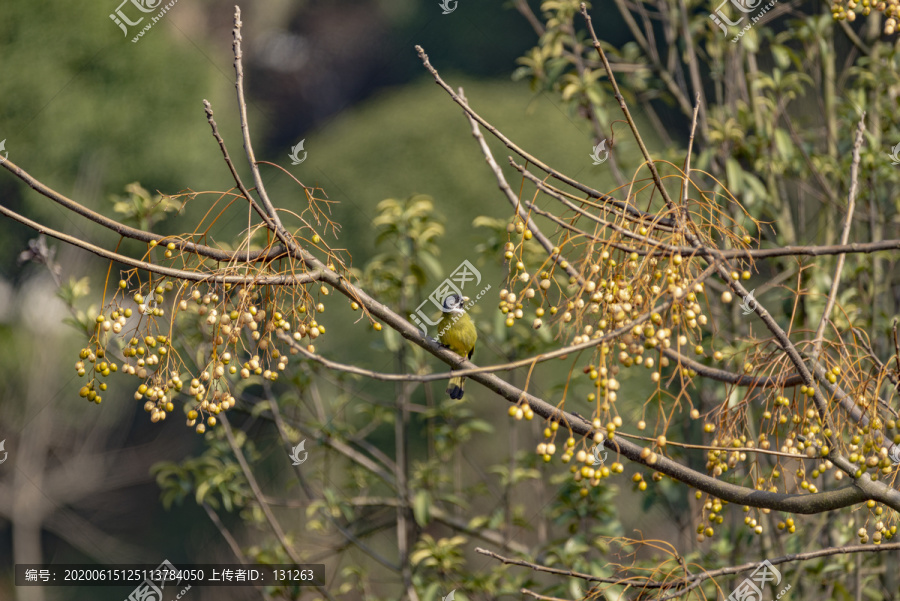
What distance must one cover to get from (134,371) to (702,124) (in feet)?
6.07

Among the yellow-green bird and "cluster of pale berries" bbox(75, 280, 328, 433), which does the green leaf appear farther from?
"cluster of pale berries" bbox(75, 280, 328, 433)

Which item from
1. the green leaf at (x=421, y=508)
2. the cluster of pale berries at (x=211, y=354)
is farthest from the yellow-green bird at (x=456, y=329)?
the cluster of pale berries at (x=211, y=354)

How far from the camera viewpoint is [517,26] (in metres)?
4.93

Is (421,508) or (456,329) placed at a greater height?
(456,329)

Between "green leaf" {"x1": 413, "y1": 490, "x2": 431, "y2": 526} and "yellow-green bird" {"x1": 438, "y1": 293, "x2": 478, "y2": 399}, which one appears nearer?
"yellow-green bird" {"x1": 438, "y1": 293, "x2": 478, "y2": 399}

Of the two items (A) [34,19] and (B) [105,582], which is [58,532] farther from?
(A) [34,19]

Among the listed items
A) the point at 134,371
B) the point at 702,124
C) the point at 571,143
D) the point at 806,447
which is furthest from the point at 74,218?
the point at 806,447

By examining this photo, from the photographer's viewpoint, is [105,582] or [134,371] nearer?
[134,371]

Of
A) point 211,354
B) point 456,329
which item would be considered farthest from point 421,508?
point 211,354

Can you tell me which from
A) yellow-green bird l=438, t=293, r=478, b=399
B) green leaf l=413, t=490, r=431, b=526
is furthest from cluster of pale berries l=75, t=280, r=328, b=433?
green leaf l=413, t=490, r=431, b=526

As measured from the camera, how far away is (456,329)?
165 cm

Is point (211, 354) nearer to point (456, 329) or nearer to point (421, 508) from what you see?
point (456, 329)

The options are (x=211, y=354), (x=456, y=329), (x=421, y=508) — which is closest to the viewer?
(x=211, y=354)

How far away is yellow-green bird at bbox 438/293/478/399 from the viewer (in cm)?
164
